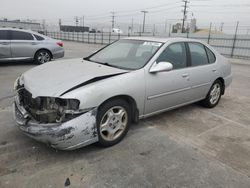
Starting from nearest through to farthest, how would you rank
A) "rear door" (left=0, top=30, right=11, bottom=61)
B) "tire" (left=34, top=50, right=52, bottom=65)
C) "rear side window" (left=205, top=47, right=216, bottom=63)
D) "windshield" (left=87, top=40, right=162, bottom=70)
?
"windshield" (left=87, top=40, right=162, bottom=70)
"rear side window" (left=205, top=47, right=216, bottom=63)
"rear door" (left=0, top=30, right=11, bottom=61)
"tire" (left=34, top=50, right=52, bottom=65)

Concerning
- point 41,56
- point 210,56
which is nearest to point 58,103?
point 210,56

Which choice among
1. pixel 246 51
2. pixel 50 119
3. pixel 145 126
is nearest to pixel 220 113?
pixel 145 126

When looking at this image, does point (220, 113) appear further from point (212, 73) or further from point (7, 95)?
point (7, 95)

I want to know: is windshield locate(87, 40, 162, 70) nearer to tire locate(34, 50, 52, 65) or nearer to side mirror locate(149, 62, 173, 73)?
side mirror locate(149, 62, 173, 73)

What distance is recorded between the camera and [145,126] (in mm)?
3836

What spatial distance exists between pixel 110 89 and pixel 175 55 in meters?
1.60

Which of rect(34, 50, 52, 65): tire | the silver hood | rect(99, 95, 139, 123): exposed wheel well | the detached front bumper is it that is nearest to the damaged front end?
the detached front bumper

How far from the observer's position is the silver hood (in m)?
2.68

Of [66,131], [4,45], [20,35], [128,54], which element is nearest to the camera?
[66,131]

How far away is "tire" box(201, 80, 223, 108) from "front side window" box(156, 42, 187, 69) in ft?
3.85

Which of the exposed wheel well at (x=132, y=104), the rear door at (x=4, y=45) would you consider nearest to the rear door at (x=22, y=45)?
the rear door at (x=4, y=45)

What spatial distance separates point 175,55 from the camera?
3916mm

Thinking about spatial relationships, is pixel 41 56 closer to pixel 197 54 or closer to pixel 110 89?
pixel 197 54

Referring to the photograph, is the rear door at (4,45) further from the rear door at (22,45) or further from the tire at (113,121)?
the tire at (113,121)
